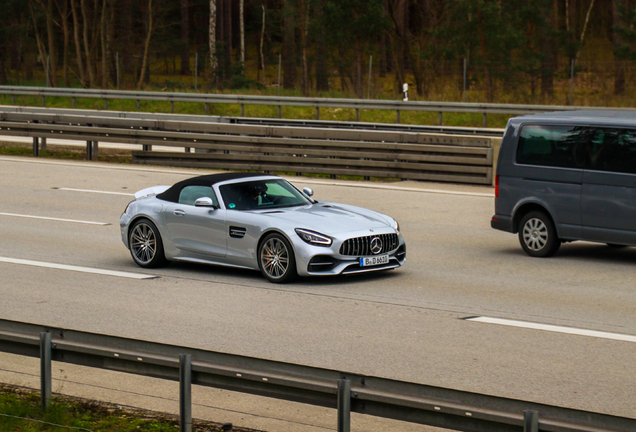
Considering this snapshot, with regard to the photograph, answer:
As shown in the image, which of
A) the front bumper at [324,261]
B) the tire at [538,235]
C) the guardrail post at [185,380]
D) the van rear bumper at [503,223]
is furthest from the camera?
the van rear bumper at [503,223]

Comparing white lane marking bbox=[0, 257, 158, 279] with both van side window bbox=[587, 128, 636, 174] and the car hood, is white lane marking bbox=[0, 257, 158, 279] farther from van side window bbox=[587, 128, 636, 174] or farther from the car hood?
van side window bbox=[587, 128, 636, 174]

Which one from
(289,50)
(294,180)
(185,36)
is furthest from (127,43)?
(294,180)

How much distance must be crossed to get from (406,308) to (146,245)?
393 cm

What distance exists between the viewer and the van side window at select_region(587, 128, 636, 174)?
39.0 feet

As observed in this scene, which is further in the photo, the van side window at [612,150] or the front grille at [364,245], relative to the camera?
the van side window at [612,150]

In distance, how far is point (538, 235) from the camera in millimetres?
12734

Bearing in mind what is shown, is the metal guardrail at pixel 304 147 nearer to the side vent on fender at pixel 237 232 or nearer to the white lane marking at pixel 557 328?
the side vent on fender at pixel 237 232

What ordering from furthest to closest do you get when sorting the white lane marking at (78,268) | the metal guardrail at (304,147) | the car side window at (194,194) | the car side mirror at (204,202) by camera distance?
1. the metal guardrail at (304,147)
2. the car side window at (194,194)
3. the white lane marking at (78,268)
4. the car side mirror at (204,202)

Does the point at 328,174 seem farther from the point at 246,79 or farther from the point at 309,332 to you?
the point at 246,79

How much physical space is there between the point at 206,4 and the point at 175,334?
78.7 meters

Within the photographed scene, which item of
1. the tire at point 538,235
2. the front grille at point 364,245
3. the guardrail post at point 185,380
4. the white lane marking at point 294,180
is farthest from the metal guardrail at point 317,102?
the guardrail post at point 185,380

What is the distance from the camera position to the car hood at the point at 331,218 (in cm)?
1084

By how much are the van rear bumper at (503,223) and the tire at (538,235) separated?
0.18 metres

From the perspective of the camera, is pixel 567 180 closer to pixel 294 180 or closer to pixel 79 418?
pixel 79 418
